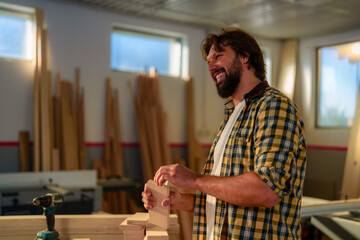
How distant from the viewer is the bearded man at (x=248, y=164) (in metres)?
1.34

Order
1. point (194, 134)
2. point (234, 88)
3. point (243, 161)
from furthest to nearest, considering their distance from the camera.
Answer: point (194, 134) → point (234, 88) → point (243, 161)

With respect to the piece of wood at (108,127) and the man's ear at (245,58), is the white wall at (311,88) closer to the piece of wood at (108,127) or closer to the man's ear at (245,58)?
the piece of wood at (108,127)

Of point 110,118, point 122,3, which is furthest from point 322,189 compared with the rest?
point 122,3

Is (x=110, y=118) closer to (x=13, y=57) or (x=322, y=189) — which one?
(x=13, y=57)

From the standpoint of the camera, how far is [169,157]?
5613 millimetres

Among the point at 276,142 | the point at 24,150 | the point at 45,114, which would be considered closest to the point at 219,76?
the point at 276,142

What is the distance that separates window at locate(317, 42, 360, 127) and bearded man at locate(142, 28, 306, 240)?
5.06 meters

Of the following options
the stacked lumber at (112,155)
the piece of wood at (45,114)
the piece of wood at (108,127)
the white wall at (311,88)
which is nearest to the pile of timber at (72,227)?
the piece of wood at (45,114)

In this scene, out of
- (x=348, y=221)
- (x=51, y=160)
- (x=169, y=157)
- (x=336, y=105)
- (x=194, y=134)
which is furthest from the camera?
(x=336, y=105)

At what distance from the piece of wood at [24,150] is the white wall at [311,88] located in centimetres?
417

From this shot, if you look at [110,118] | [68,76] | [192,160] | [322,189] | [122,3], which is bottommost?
[322,189]

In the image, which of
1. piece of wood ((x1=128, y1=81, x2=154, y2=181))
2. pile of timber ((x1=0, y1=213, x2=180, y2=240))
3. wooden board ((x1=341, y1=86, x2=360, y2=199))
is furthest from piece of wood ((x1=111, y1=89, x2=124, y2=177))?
pile of timber ((x1=0, y1=213, x2=180, y2=240))

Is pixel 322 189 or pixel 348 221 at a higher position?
pixel 348 221

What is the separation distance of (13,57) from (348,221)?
12.8ft
